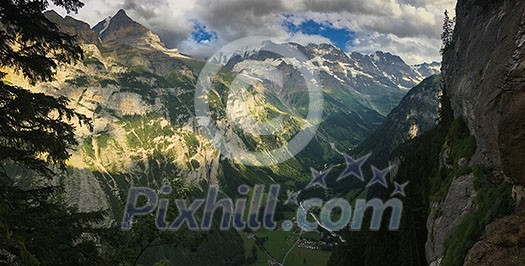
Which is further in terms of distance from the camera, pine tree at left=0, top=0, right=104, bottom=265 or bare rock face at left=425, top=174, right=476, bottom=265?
Answer: bare rock face at left=425, top=174, right=476, bottom=265

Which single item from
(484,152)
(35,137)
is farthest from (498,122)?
(35,137)

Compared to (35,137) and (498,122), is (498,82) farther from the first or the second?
(35,137)

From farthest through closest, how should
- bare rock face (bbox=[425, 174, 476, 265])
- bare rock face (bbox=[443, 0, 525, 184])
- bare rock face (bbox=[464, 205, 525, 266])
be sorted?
bare rock face (bbox=[425, 174, 476, 265])
bare rock face (bbox=[443, 0, 525, 184])
bare rock face (bbox=[464, 205, 525, 266])

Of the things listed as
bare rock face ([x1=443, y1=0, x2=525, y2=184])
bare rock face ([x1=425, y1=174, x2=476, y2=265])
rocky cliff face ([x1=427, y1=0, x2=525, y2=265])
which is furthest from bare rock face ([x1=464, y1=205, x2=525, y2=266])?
bare rock face ([x1=425, y1=174, x2=476, y2=265])

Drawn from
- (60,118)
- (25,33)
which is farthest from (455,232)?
(25,33)

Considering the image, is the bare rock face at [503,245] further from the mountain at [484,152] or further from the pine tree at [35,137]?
the pine tree at [35,137]

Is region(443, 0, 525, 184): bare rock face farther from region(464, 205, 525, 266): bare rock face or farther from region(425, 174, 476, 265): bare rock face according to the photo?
region(464, 205, 525, 266): bare rock face

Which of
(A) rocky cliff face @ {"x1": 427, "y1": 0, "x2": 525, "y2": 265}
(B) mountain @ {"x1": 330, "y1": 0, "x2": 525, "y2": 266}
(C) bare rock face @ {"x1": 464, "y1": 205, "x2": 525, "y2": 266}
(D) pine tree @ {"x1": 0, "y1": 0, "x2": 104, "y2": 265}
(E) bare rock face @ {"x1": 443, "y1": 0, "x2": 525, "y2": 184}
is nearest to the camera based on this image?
(D) pine tree @ {"x1": 0, "y1": 0, "x2": 104, "y2": 265}

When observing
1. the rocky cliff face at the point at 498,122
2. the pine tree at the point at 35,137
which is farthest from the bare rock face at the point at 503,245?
the pine tree at the point at 35,137
